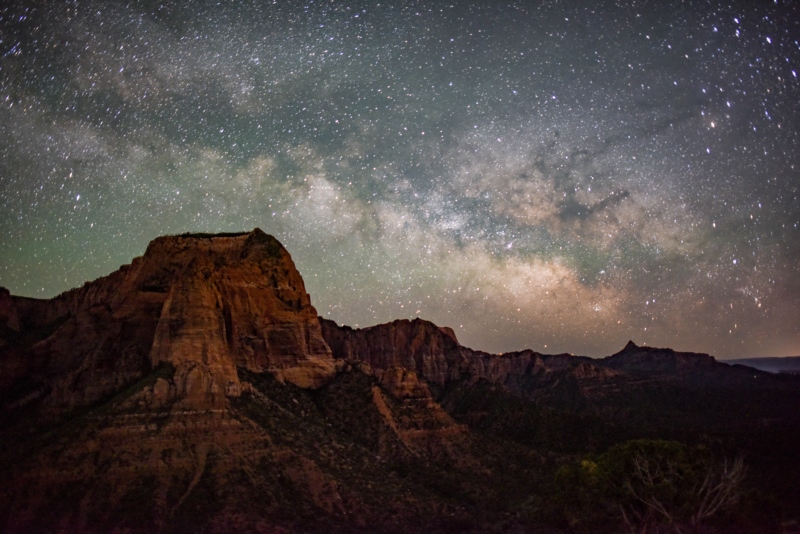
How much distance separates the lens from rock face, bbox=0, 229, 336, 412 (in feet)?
233

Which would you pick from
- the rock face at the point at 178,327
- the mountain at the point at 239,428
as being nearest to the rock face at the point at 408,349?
the mountain at the point at 239,428

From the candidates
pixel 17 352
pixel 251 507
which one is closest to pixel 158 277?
pixel 17 352

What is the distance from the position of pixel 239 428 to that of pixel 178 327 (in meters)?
15.1

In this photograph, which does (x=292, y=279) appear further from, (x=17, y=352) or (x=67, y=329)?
(x=17, y=352)

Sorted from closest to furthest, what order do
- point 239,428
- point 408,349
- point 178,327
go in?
point 239,428 → point 178,327 → point 408,349

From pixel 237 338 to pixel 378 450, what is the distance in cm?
2707

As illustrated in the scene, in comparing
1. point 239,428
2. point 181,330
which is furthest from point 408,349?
point 181,330

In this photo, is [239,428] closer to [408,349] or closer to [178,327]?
[178,327]

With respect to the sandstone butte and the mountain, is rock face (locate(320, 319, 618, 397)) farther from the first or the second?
the sandstone butte

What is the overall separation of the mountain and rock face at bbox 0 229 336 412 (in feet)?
0.81

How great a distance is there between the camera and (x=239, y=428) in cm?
6850

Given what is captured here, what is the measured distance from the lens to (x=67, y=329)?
80.3 meters

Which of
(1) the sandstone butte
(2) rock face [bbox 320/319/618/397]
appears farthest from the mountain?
(2) rock face [bbox 320/319/618/397]

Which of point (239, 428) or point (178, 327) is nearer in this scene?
point (239, 428)
